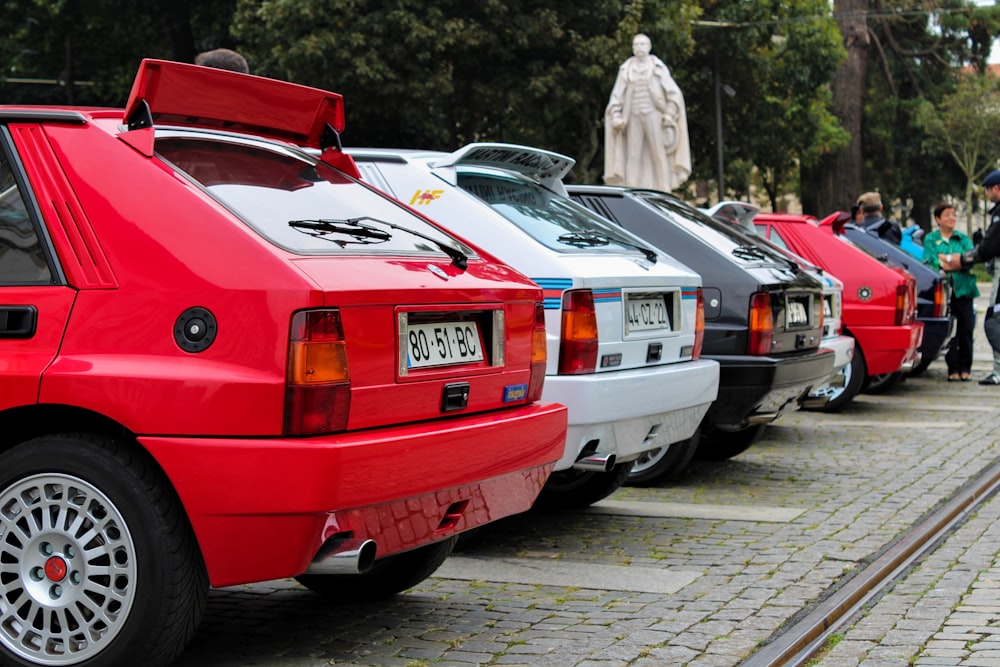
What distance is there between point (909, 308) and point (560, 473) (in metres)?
6.38

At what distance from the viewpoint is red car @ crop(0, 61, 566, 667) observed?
12.9ft

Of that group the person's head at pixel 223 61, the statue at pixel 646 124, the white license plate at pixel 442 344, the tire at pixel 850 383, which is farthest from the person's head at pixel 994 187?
the white license plate at pixel 442 344

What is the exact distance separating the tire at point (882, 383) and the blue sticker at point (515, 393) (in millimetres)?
9232

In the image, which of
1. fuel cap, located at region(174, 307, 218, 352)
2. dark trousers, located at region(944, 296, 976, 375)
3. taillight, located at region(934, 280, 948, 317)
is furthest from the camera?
dark trousers, located at region(944, 296, 976, 375)

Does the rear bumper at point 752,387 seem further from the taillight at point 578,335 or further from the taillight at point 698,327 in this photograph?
the taillight at point 578,335

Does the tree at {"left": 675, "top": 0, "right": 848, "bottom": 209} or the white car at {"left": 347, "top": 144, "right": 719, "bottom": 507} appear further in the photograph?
the tree at {"left": 675, "top": 0, "right": 848, "bottom": 209}

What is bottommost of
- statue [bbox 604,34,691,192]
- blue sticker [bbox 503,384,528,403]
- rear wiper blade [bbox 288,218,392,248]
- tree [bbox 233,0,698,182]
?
blue sticker [bbox 503,384,528,403]

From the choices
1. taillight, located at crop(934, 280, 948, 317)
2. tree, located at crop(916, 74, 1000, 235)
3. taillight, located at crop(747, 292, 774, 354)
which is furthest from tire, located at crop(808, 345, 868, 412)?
tree, located at crop(916, 74, 1000, 235)

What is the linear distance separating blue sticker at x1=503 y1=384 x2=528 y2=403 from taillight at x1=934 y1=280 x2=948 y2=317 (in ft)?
33.5

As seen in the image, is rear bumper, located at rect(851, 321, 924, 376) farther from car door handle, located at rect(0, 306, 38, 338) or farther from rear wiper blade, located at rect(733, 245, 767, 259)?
car door handle, located at rect(0, 306, 38, 338)

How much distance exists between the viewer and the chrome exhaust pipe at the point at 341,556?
13.4 ft

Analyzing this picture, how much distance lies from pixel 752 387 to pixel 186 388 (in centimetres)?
463

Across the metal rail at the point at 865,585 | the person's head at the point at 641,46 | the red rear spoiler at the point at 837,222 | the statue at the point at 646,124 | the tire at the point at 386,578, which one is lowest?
the metal rail at the point at 865,585

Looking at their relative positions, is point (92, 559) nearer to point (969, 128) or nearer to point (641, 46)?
point (641, 46)
